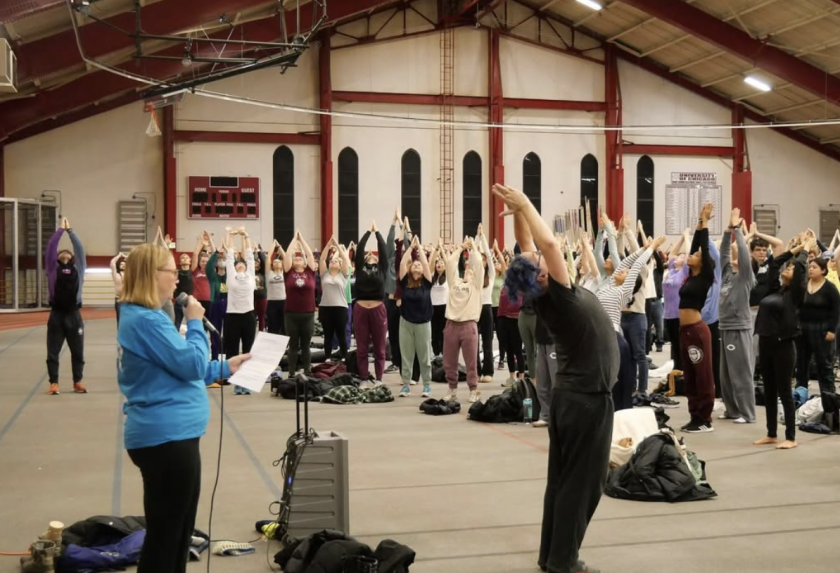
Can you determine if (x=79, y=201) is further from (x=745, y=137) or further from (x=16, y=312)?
(x=745, y=137)

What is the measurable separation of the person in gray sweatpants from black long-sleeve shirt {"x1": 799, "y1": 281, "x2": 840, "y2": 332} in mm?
944

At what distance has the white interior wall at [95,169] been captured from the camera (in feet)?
81.1

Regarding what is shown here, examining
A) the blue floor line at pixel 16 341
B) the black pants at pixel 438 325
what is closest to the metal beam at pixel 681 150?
the black pants at pixel 438 325

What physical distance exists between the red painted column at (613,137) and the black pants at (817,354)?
1705 centimetres

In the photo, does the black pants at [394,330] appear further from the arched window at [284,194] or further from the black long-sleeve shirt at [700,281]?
the arched window at [284,194]

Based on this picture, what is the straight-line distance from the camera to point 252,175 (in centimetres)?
2542

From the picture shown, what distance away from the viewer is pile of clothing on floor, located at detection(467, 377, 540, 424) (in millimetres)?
9375

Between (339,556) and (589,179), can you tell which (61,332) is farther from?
(589,179)

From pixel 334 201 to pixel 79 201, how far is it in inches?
273

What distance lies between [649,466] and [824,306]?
→ 174 inches

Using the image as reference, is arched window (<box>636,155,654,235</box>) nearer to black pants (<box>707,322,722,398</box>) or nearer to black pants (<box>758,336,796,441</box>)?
black pants (<box>707,322,722,398</box>)

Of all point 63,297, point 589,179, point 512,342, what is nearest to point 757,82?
point 589,179

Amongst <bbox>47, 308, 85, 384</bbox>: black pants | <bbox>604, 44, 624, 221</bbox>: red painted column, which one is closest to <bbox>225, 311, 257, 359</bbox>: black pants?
<bbox>47, 308, 85, 384</bbox>: black pants

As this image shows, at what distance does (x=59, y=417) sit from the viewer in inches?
374
